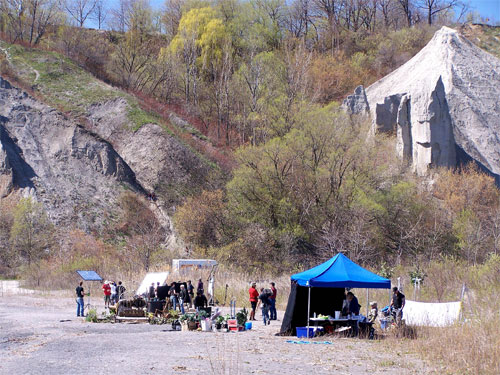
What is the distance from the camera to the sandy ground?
11.8 meters

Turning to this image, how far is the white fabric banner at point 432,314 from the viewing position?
16891 mm

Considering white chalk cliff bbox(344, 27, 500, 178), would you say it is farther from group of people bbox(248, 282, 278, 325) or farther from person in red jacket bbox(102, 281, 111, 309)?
person in red jacket bbox(102, 281, 111, 309)

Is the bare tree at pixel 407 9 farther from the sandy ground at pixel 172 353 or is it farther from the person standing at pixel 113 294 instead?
the sandy ground at pixel 172 353

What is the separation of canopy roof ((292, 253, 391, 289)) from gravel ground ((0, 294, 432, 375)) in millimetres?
1512

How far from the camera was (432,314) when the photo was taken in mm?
18016

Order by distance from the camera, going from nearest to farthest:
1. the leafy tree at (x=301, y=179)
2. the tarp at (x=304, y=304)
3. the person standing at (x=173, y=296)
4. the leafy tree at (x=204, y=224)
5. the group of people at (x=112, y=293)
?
the tarp at (x=304, y=304), the person standing at (x=173, y=296), the group of people at (x=112, y=293), the leafy tree at (x=301, y=179), the leafy tree at (x=204, y=224)

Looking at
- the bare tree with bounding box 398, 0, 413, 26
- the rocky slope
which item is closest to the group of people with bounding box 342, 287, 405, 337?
the rocky slope

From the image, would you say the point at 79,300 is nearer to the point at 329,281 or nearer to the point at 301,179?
the point at 329,281

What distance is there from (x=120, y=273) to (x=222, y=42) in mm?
40573

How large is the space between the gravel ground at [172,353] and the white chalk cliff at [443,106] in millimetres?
32918

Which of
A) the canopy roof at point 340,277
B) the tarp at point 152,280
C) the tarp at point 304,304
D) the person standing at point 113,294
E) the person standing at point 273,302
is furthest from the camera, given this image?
the person standing at point 113,294

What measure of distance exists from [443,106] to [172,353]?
41.2 metres

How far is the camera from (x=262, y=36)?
72.5 meters

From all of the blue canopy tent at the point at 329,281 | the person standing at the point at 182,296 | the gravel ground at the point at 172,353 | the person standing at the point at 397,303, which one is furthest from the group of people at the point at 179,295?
the person standing at the point at 397,303
